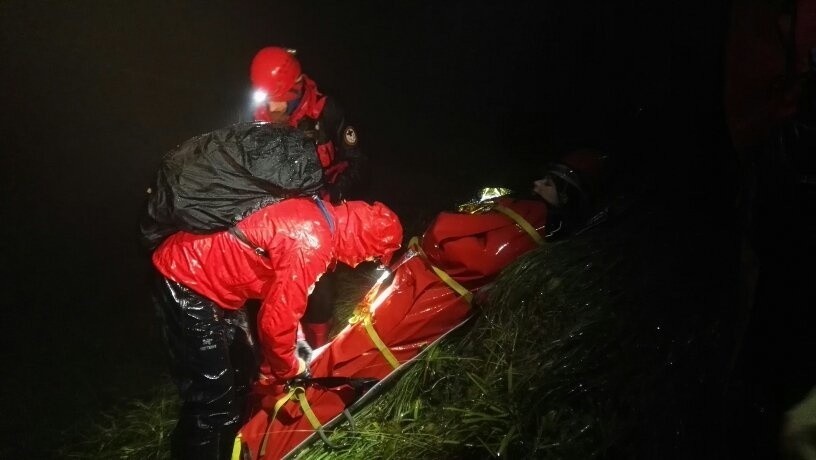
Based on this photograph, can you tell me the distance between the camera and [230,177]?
2379 mm

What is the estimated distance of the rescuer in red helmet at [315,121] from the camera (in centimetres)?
335

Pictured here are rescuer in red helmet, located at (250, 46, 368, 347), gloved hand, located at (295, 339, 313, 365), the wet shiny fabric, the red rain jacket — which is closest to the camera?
the red rain jacket

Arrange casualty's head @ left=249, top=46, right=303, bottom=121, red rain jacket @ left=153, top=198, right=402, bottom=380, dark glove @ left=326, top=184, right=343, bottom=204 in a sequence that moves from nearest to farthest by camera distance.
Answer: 1. red rain jacket @ left=153, top=198, right=402, bottom=380
2. casualty's head @ left=249, top=46, right=303, bottom=121
3. dark glove @ left=326, top=184, right=343, bottom=204

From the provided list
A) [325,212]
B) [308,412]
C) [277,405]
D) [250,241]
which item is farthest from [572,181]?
[277,405]

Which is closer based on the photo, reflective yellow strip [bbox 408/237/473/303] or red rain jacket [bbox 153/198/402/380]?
red rain jacket [bbox 153/198/402/380]

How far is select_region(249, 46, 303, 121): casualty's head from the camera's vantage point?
365 cm

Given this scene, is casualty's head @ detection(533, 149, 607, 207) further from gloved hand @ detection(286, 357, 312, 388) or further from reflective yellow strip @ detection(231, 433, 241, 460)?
reflective yellow strip @ detection(231, 433, 241, 460)

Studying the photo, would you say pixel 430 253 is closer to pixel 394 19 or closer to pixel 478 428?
pixel 478 428

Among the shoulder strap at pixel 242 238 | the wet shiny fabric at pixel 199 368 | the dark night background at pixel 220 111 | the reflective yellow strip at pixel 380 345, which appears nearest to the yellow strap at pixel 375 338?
the reflective yellow strip at pixel 380 345

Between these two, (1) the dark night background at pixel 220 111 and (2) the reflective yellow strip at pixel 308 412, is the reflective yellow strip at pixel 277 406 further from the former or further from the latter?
(1) the dark night background at pixel 220 111

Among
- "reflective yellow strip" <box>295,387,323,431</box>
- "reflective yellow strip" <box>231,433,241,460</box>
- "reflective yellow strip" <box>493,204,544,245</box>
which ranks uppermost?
"reflective yellow strip" <box>493,204,544,245</box>

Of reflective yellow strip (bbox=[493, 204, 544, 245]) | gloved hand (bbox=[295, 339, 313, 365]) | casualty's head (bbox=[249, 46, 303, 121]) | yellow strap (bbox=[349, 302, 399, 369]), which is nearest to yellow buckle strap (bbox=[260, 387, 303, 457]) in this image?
gloved hand (bbox=[295, 339, 313, 365])

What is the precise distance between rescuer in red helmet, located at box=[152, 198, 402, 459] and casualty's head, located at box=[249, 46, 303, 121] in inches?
54.5

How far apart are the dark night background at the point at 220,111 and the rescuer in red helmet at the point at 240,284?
4.31ft
